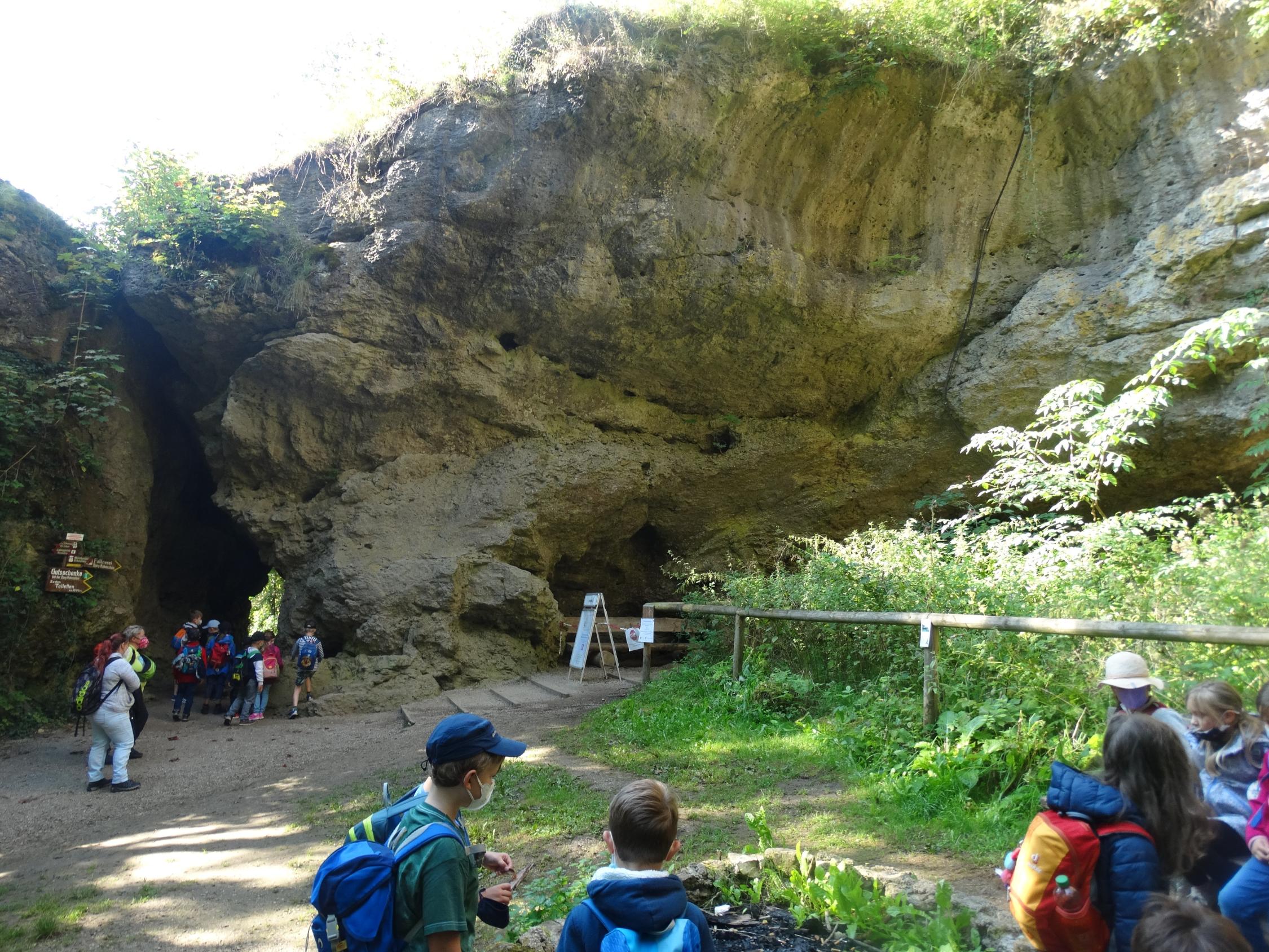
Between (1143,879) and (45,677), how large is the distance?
13.6 meters

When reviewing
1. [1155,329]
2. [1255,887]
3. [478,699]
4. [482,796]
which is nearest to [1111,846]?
[1255,887]

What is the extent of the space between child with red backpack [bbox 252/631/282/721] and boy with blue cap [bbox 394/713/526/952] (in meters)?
9.72

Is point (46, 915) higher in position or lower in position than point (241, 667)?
lower

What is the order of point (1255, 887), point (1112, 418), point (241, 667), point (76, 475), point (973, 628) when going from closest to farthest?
point (1255, 887)
point (973, 628)
point (1112, 418)
point (241, 667)
point (76, 475)

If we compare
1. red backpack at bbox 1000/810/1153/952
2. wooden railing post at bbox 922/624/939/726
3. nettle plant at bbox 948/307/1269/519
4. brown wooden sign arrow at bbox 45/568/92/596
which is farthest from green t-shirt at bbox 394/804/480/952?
brown wooden sign arrow at bbox 45/568/92/596

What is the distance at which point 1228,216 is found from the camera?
9727 millimetres

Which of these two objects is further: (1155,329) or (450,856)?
(1155,329)

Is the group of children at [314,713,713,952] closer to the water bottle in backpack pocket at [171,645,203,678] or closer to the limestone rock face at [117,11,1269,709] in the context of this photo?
the limestone rock face at [117,11,1269,709]

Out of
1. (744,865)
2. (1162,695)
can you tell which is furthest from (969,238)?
(744,865)

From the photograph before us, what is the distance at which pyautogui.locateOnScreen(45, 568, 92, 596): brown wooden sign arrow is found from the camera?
36.6ft

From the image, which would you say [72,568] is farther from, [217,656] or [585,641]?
[585,641]

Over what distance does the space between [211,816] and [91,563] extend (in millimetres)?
7246

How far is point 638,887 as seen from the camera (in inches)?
78.3

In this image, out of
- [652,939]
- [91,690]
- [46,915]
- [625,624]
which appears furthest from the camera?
[625,624]
